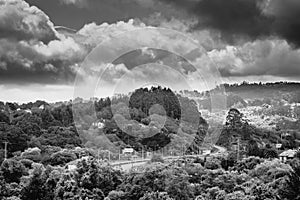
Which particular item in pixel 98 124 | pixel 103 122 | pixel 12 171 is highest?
pixel 103 122

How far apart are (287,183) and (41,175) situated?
9328mm

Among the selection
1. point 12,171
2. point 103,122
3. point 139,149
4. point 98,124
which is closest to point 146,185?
point 12,171

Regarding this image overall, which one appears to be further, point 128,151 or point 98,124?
point 98,124

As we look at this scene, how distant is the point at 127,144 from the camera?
116 feet

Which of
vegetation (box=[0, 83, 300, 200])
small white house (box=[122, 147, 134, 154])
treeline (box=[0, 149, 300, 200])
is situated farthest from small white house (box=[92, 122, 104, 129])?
treeline (box=[0, 149, 300, 200])

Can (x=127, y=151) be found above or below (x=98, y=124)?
below

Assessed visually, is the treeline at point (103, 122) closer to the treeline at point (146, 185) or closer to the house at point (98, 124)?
the house at point (98, 124)

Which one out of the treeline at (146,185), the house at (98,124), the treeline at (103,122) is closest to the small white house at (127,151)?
the treeline at (103,122)

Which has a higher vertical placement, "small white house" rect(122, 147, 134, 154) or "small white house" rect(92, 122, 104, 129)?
"small white house" rect(92, 122, 104, 129)

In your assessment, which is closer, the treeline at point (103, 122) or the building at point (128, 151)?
the building at point (128, 151)

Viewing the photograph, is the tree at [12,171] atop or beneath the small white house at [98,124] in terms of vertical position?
beneath

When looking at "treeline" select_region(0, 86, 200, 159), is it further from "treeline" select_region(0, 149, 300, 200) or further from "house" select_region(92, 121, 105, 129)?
"treeline" select_region(0, 149, 300, 200)

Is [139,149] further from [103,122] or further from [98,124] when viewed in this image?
[103,122]

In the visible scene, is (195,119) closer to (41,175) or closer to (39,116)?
(39,116)
